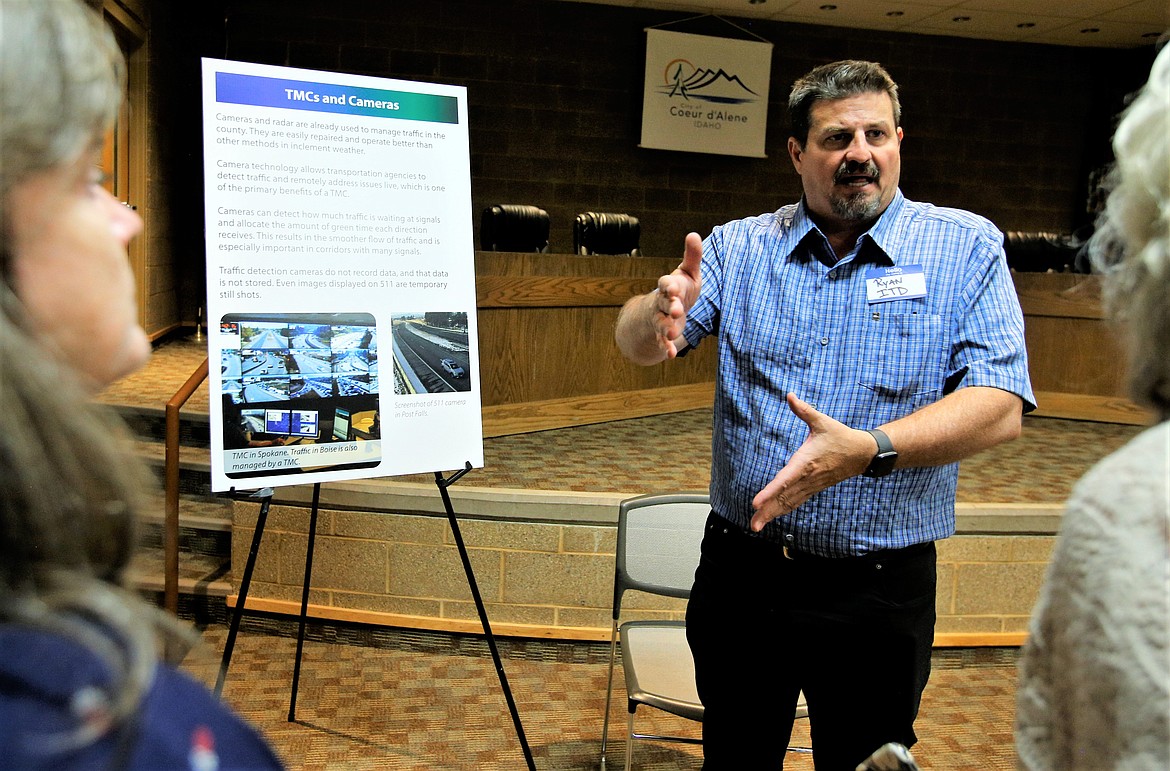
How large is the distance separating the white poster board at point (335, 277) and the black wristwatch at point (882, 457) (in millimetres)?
1085

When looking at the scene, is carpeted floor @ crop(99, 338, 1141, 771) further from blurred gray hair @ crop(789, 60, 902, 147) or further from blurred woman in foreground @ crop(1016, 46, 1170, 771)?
blurred woman in foreground @ crop(1016, 46, 1170, 771)

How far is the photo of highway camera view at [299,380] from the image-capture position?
210 cm

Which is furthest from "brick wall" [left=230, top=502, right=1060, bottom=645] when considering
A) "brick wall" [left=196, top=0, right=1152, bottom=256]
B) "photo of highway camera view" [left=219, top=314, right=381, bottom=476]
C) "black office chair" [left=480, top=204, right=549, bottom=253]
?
"brick wall" [left=196, top=0, right=1152, bottom=256]

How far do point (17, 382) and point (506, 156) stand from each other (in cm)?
831

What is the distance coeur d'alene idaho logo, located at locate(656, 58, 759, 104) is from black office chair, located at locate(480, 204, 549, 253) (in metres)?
3.85

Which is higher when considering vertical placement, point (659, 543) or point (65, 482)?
point (65, 482)

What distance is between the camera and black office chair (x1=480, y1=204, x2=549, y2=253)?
17.1 ft

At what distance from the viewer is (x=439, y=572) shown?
11.0 feet

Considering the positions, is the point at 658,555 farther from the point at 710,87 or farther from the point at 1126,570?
the point at 710,87

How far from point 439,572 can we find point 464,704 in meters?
0.49

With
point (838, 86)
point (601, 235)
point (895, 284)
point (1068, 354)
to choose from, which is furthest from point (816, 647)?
point (1068, 354)

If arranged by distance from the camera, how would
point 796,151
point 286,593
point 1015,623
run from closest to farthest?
1. point 796,151
2. point 286,593
3. point 1015,623

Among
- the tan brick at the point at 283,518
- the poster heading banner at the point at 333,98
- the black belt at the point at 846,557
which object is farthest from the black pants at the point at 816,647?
the tan brick at the point at 283,518

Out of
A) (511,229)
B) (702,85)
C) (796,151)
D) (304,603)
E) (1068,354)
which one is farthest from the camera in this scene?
(702,85)
